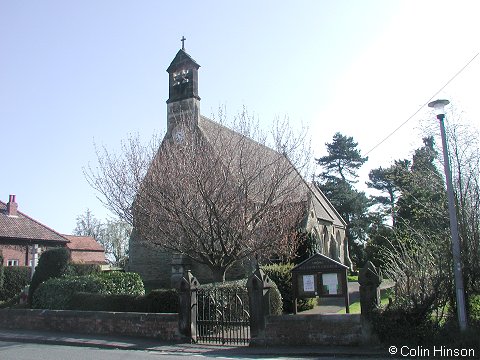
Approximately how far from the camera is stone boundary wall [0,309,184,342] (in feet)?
41.4

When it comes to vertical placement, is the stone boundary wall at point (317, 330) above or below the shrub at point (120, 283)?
below

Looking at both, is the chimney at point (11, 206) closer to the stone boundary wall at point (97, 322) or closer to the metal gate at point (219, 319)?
the stone boundary wall at point (97, 322)

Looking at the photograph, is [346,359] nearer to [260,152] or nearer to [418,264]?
[418,264]

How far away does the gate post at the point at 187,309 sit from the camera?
12.3 m

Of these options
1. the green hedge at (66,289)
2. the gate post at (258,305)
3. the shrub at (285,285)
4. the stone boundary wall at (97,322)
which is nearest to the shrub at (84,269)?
the green hedge at (66,289)

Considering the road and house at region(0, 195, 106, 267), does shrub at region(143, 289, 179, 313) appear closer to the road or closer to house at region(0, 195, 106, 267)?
the road

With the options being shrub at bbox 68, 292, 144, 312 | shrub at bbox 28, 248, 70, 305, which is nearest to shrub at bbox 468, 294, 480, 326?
shrub at bbox 68, 292, 144, 312

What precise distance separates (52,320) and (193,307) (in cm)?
545

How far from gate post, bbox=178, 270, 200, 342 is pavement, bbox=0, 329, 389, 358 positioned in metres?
0.43

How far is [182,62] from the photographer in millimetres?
29484

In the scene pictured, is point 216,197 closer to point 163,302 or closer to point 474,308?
point 163,302

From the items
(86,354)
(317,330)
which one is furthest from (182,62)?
(317,330)

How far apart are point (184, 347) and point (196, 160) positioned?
6446 mm

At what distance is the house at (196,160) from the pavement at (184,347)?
16.3 ft
